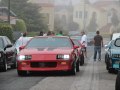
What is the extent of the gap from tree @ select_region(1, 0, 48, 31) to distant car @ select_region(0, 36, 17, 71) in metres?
51.2

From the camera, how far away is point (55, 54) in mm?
16656

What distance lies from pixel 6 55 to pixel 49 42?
2.65 meters

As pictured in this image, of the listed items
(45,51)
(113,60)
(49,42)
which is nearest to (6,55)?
(49,42)

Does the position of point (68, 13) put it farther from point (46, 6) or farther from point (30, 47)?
point (30, 47)

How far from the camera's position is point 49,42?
18.2 meters

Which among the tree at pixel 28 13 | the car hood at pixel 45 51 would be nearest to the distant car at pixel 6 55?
the car hood at pixel 45 51

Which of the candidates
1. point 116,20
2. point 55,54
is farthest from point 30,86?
point 116,20

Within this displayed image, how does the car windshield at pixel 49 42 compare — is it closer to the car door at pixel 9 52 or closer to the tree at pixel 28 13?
the car door at pixel 9 52

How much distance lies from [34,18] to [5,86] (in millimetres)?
61608

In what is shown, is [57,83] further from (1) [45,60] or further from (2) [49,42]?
(2) [49,42]

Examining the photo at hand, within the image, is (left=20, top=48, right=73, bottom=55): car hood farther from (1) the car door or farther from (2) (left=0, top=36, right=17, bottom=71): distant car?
(1) the car door

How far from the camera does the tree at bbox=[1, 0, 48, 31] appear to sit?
7312cm

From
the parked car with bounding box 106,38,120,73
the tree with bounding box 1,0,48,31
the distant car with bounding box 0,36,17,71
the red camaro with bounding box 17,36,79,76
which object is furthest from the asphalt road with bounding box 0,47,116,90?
the tree with bounding box 1,0,48,31

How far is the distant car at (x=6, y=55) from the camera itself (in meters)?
19.4
